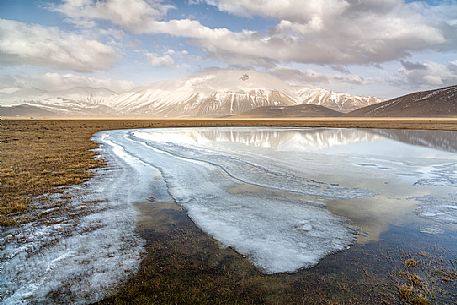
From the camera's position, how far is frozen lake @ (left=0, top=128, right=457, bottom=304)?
22.5 feet

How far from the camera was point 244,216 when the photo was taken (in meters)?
10.5

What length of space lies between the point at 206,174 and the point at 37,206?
28.3 ft

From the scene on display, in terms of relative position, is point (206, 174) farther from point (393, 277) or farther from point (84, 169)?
point (393, 277)

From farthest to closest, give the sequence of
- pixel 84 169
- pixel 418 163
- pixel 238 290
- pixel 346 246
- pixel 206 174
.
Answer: pixel 418 163 → pixel 84 169 → pixel 206 174 → pixel 346 246 → pixel 238 290

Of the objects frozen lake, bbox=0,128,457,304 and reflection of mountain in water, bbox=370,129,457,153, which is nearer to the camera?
frozen lake, bbox=0,128,457,304

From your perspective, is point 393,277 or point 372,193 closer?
point 393,277

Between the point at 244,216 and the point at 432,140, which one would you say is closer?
the point at 244,216

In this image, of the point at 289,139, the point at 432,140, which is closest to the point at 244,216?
the point at 289,139

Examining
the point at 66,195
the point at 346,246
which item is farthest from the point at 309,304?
the point at 66,195

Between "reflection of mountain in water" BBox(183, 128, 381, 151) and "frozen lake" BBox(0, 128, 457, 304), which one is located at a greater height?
"reflection of mountain in water" BBox(183, 128, 381, 151)

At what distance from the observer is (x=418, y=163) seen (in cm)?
2128

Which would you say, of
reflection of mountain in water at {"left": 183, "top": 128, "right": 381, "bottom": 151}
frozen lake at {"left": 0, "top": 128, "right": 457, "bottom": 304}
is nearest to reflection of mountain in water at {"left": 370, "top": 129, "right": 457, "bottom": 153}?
reflection of mountain in water at {"left": 183, "top": 128, "right": 381, "bottom": 151}

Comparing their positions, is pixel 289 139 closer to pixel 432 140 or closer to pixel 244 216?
pixel 432 140

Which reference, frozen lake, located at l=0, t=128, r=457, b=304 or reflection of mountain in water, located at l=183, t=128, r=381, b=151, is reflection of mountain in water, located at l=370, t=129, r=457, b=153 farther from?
frozen lake, located at l=0, t=128, r=457, b=304
